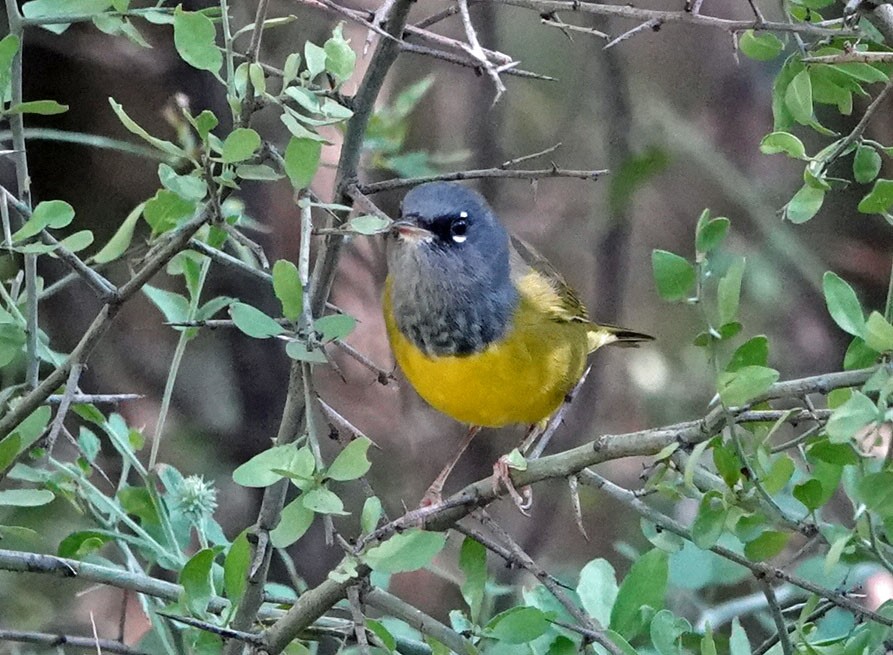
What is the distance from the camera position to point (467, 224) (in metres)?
2.17

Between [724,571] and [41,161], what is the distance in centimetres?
211

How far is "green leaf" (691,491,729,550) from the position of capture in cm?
108

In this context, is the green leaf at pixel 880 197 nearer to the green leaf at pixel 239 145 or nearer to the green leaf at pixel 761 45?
the green leaf at pixel 761 45

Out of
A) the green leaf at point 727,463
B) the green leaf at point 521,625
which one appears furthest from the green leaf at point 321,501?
the green leaf at point 727,463

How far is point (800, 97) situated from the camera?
1.17 metres

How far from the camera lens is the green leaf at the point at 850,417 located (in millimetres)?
867

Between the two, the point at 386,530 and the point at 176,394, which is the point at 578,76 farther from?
the point at 386,530

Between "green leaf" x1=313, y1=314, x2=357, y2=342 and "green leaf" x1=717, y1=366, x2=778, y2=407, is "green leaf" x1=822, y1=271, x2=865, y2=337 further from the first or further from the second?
"green leaf" x1=313, y1=314, x2=357, y2=342

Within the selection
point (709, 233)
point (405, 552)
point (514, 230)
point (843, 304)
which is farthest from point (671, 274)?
point (514, 230)

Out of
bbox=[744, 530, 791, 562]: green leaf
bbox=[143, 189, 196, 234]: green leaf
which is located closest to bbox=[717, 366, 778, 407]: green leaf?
bbox=[744, 530, 791, 562]: green leaf

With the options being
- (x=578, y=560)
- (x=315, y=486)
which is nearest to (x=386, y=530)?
(x=315, y=486)

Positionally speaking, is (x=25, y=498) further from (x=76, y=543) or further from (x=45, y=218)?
(x=45, y=218)

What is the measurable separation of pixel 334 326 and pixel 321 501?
0.20 meters

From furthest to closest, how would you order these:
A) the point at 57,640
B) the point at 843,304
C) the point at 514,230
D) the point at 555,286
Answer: the point at 514,230, the point at 555,286, the point at 57,640, the point at 843,304
